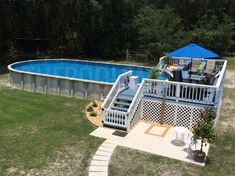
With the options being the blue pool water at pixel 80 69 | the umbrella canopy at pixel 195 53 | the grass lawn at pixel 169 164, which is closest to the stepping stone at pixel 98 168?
the grass lawn at pixel 169 164

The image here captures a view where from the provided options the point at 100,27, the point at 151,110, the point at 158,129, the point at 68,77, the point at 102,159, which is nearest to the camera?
the point at 102,159

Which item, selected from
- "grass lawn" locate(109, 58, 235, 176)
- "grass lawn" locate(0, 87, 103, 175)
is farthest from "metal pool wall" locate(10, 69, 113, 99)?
"grass lawn" locate(109, 58, 235, 176)

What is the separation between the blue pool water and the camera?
21.8 meters

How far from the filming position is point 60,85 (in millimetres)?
16531

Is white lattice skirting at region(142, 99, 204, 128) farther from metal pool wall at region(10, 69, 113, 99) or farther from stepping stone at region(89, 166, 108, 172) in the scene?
stepping stone at region(89, 166, 108, 172)

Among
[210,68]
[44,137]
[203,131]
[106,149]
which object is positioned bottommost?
[106,149]

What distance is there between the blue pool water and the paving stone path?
10782 millimetres

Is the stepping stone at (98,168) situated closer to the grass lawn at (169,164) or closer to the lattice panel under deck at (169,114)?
the grass lawn at (169,164)

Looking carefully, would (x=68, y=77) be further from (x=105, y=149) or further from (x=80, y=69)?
(x=105, y=149)

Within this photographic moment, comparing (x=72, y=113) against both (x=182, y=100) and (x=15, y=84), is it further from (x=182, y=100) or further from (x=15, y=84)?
(x=15, y=84)

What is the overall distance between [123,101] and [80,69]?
38.1 feet

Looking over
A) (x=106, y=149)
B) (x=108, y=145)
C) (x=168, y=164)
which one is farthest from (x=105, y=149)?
(x=168, y=164)

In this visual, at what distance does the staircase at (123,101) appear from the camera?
12.5 meters

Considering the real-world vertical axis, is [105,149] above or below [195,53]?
below
